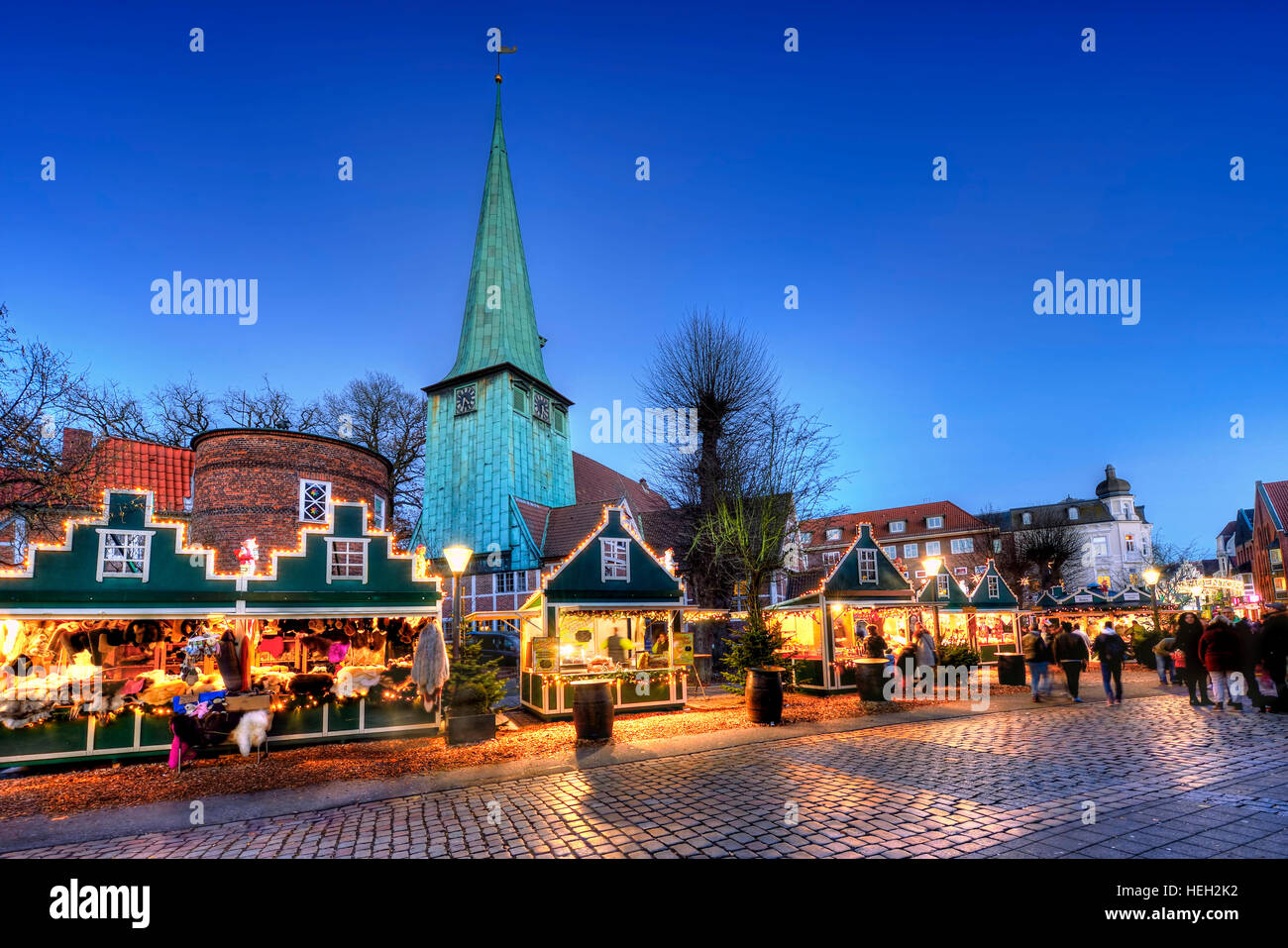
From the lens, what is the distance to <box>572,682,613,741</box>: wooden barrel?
442 inches

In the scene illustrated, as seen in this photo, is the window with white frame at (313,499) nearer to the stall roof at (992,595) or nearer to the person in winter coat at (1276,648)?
the stall roof at (992,595)

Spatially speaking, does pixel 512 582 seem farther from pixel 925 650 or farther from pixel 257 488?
pixel 925 650

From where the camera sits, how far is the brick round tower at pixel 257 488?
23.5 meters

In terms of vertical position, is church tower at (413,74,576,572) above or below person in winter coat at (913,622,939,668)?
above

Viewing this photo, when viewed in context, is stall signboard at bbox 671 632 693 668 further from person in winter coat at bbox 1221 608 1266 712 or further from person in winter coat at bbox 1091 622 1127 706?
person in winter coat at bbox 1221 608 1266 712

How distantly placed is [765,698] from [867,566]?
8.04 meters

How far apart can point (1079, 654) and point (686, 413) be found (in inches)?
496

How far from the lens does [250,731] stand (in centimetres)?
1072

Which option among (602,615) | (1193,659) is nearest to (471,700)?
(602,615)

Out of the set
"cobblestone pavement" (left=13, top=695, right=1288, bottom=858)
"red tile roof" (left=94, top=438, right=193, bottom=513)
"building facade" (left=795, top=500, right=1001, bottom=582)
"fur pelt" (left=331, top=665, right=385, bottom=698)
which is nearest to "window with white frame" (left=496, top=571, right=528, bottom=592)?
"red tile roof" (left=94, top=438, right=193, bottom=513)

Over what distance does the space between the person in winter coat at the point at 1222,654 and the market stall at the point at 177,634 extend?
591 inches

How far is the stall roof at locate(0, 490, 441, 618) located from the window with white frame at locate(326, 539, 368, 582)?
0.03 m

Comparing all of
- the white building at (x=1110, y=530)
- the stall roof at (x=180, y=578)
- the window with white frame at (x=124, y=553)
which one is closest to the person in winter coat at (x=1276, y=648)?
the stall roof at (x=180, y=578)
